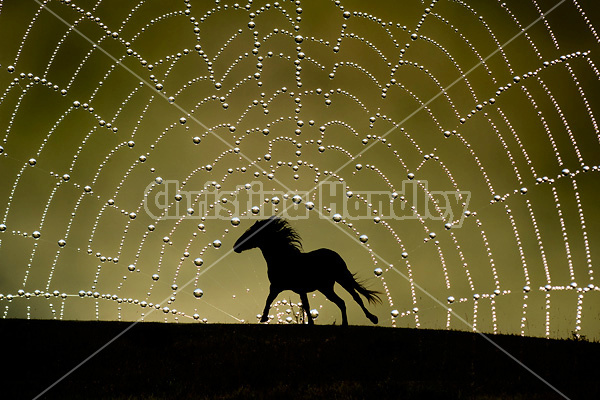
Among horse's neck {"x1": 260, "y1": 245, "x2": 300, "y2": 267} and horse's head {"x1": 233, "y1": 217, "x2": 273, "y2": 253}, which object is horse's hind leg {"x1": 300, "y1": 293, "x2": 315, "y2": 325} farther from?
horse's head {"x1": 233, "y1": 217, "x2": 273, "y2": 253}

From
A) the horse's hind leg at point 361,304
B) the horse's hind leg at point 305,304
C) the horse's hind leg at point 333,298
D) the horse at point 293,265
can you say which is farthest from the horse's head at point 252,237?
the horse's hind leg at point 361,304

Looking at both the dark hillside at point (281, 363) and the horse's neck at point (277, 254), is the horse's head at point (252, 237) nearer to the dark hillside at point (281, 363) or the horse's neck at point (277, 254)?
Answer: the horse's neck at point (277, 254)

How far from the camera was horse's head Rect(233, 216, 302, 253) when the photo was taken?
8.14 metres

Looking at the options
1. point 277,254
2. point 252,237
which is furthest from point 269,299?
point 252,237

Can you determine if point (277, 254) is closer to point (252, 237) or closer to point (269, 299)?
point (252, 237)

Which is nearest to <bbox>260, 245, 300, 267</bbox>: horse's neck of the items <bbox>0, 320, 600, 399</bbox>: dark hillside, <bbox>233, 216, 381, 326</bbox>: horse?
<bbox>233, 216, 381, 326</bbox>: horse

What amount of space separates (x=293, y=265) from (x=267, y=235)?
0.69 metres

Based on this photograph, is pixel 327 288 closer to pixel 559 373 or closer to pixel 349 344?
pixel 349 344

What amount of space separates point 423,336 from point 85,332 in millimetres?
4789

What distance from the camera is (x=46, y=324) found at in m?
7.06

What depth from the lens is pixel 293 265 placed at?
313 inches

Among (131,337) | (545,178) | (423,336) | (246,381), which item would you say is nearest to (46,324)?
(131,337)

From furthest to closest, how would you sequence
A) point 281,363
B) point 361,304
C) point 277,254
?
point 361,304, point 277,254, point 281,363

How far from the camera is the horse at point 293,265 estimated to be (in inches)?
310
